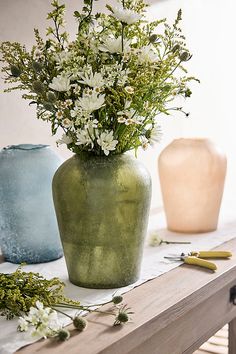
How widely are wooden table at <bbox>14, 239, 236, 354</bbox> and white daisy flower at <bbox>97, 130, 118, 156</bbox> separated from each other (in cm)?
28

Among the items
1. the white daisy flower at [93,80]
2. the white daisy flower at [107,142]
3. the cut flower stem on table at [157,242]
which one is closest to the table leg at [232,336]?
the cut flower stem on table at [157,242]

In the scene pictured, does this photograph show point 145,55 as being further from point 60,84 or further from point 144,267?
point 144,267

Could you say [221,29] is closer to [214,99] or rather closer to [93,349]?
[214,99]

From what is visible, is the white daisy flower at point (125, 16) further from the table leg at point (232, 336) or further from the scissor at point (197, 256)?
the table leg at point (232, 336)

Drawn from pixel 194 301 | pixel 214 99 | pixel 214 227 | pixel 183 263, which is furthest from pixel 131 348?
pixel 214 99

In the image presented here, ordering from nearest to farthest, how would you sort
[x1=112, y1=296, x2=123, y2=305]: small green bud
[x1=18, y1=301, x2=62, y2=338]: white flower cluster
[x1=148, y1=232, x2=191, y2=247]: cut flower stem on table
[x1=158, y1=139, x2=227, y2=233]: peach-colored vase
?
1. [x1=18, y1=301, x2=62, y2=338]: white flower cluster
2. [x1=112, y1=296, x2=123, y2=305]: small green bud
3. [x1=148, y1=232, x2=191, y2=247]: cut flower stem on table
4. [x1=158, y1=139, x2=227, y2=233]: peach-colored vase

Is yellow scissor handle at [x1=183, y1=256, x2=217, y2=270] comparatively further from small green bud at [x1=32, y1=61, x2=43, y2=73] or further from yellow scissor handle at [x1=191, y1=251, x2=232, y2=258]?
small green bud at [x1=32, y1=61, x2=43, y2=73]

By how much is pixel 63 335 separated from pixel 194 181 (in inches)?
33.5

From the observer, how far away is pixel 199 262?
133 centimetres

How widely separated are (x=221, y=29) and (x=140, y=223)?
1.74m

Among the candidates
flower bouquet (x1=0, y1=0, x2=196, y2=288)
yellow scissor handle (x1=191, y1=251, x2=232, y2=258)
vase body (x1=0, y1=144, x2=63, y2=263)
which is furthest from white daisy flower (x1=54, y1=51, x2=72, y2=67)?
yellow scissor handle (x1=191, y1=251, x2=232, y2=258)

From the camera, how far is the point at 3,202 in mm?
1357

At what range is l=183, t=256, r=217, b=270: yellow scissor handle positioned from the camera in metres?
1.30

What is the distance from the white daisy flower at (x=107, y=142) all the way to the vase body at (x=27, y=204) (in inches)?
11.5
